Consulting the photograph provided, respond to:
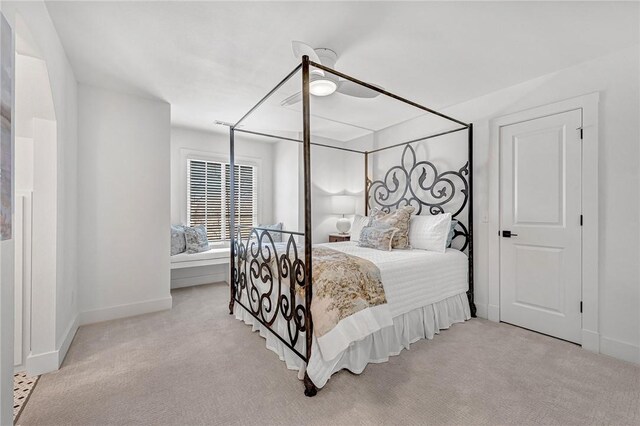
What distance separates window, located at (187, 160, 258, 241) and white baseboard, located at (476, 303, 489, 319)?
355 cm

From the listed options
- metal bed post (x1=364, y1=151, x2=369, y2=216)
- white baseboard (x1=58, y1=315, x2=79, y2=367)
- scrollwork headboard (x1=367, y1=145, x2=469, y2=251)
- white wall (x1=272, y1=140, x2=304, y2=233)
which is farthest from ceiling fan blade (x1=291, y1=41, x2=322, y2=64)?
white wall (x1=272, y1=140, x2=304, y2=233)

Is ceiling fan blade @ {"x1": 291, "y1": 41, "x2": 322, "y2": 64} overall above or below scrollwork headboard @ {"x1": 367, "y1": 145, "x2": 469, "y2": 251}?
above

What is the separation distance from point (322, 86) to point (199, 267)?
3.49 m

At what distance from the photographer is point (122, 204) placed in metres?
3.17

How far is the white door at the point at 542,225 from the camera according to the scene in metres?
2.54

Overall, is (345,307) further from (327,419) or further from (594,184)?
(594,184)

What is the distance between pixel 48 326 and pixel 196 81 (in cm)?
242

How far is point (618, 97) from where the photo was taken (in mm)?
2303

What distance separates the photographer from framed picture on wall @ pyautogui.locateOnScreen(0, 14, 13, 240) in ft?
3.82

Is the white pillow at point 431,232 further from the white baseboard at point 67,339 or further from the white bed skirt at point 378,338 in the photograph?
the white baseboard at point 67,339

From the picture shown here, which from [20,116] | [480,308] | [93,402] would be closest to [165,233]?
[20,116]

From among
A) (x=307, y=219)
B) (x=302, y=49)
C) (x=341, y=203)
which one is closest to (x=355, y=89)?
(x=302, y=49)

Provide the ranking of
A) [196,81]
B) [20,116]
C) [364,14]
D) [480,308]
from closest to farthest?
[364,14]
[20,116]
[196,81]
[480,308]

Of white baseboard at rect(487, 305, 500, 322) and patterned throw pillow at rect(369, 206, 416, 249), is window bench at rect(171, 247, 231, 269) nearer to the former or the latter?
patterned throw pillow at rect(369, 206, 416, 249)
